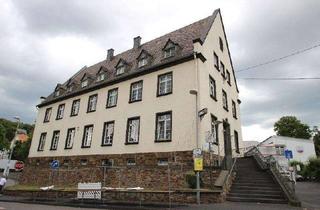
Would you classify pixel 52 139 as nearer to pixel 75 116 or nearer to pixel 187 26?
pixel 75 116

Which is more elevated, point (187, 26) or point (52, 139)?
point (187, 26)

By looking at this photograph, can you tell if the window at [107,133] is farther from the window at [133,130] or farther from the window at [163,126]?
the window at [163,126]

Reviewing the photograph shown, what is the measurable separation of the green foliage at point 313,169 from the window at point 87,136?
77.6 ft

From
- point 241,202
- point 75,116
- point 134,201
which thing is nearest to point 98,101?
point 75,116

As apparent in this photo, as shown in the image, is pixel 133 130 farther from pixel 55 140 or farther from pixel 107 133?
pixel 55 140

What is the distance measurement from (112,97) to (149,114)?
17.8 ft

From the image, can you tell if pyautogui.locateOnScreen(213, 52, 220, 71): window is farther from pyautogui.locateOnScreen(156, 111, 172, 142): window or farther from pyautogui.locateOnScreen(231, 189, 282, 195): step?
pyautogui.locateOnScreen(231, 189, 282, 195): step

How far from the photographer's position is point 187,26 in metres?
25.7

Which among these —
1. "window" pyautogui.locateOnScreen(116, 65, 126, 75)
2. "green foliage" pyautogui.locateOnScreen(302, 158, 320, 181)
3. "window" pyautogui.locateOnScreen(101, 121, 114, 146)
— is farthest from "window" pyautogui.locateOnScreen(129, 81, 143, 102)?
"green foliage" pyautogui.locateOnScreen(302, 158, 320, 181)

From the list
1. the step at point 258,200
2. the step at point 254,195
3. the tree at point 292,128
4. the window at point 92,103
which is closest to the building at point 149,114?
the window at point 92,103

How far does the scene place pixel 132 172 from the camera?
701 inches

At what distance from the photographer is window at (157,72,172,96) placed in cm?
2030

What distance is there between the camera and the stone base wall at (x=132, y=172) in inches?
632

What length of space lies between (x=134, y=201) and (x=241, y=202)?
5.28m
